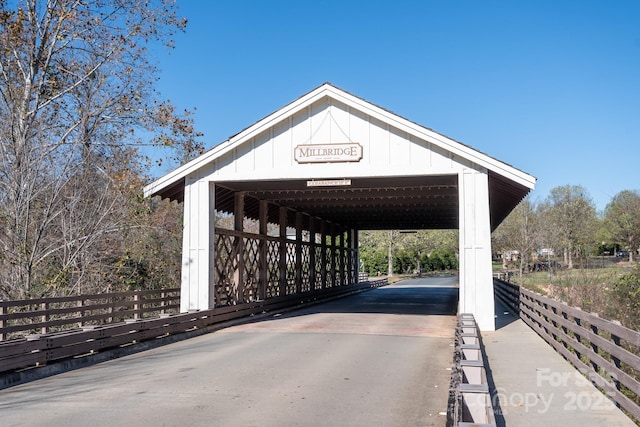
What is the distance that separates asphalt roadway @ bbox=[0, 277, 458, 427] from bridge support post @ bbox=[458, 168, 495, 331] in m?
1.14

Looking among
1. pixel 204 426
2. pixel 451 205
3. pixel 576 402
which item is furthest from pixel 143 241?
pixel 576 402

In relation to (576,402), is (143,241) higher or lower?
higher

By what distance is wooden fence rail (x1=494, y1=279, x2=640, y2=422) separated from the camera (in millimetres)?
5875

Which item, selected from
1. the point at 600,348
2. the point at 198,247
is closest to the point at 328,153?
the point at 198,247

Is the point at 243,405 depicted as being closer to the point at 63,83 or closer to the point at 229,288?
the point at 229,288

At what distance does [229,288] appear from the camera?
711 inches

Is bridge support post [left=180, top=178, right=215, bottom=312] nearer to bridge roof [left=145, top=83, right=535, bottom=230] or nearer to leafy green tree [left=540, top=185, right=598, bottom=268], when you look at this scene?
bridge roof [left=145, top=83, right=535, bottom=230]

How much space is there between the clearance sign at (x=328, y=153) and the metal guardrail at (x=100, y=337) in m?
4.73

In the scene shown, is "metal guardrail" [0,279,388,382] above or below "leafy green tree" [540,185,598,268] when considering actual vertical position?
below

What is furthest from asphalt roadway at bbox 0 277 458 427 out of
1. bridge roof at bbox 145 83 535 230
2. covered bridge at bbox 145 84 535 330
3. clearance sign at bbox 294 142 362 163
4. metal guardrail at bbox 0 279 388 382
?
clearance sign at bbox 294 142 362 163

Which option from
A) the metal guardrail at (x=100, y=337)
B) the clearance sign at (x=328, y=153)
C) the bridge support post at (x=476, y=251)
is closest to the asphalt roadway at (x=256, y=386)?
the metal guardrail at (x=100, y=337)

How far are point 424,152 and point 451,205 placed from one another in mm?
10047

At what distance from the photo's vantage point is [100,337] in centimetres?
1095

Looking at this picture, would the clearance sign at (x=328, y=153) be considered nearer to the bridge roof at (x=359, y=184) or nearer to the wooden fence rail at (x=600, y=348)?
the bridge roof at (x=359, y=184)
